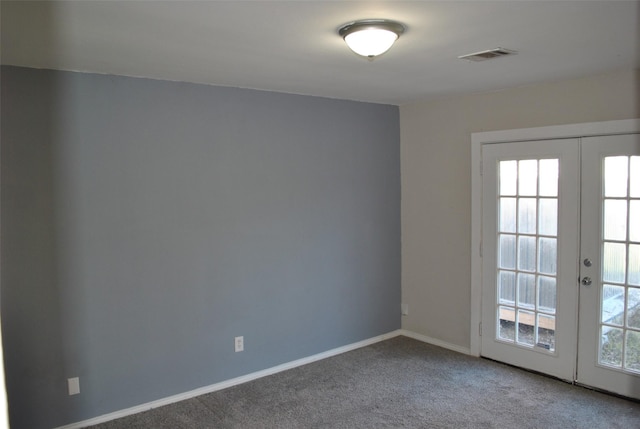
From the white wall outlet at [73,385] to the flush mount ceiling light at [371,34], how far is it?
8.89 ft

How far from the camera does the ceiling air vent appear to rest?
9.41 feet

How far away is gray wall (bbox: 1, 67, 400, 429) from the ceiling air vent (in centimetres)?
163

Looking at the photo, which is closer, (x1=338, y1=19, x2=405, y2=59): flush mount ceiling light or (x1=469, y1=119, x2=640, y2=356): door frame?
(x1=338, y1=19, x2=405, y2=59): flush mount ceiling light

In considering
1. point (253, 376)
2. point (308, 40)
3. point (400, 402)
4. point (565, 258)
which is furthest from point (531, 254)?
point (308, 40)

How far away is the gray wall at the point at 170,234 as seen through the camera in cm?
306

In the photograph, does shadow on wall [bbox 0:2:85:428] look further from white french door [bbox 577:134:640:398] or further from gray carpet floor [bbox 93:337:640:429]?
white french door [bbox 577:134:640:398]

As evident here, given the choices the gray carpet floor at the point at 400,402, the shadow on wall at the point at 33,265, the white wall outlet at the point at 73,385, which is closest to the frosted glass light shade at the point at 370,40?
the shadow on wall at the point at 33,265

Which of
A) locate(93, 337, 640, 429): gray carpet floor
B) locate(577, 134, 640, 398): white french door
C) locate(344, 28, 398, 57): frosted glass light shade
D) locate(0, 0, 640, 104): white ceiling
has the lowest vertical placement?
locate(93, 337, 640, 429): gray carpet floor

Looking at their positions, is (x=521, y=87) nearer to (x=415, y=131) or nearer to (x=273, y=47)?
(x=415, y=131)

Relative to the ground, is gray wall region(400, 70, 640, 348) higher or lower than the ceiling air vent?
lower

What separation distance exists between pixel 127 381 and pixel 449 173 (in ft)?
10.5

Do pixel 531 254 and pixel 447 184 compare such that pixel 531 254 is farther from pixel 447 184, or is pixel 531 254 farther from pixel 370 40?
pixel 370 40

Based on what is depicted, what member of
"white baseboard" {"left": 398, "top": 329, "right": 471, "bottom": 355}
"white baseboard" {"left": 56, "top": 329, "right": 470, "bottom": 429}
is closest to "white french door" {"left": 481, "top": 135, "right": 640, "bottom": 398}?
"white baseboard" {"left": 398, "top": 329, "right": 471, "bottom": 355}

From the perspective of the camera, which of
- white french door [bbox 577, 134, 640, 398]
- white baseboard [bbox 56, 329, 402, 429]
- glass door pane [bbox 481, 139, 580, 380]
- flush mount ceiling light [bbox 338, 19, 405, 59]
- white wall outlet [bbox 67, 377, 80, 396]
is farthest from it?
glass door pane [bbox 481, 139, 580, 380]
